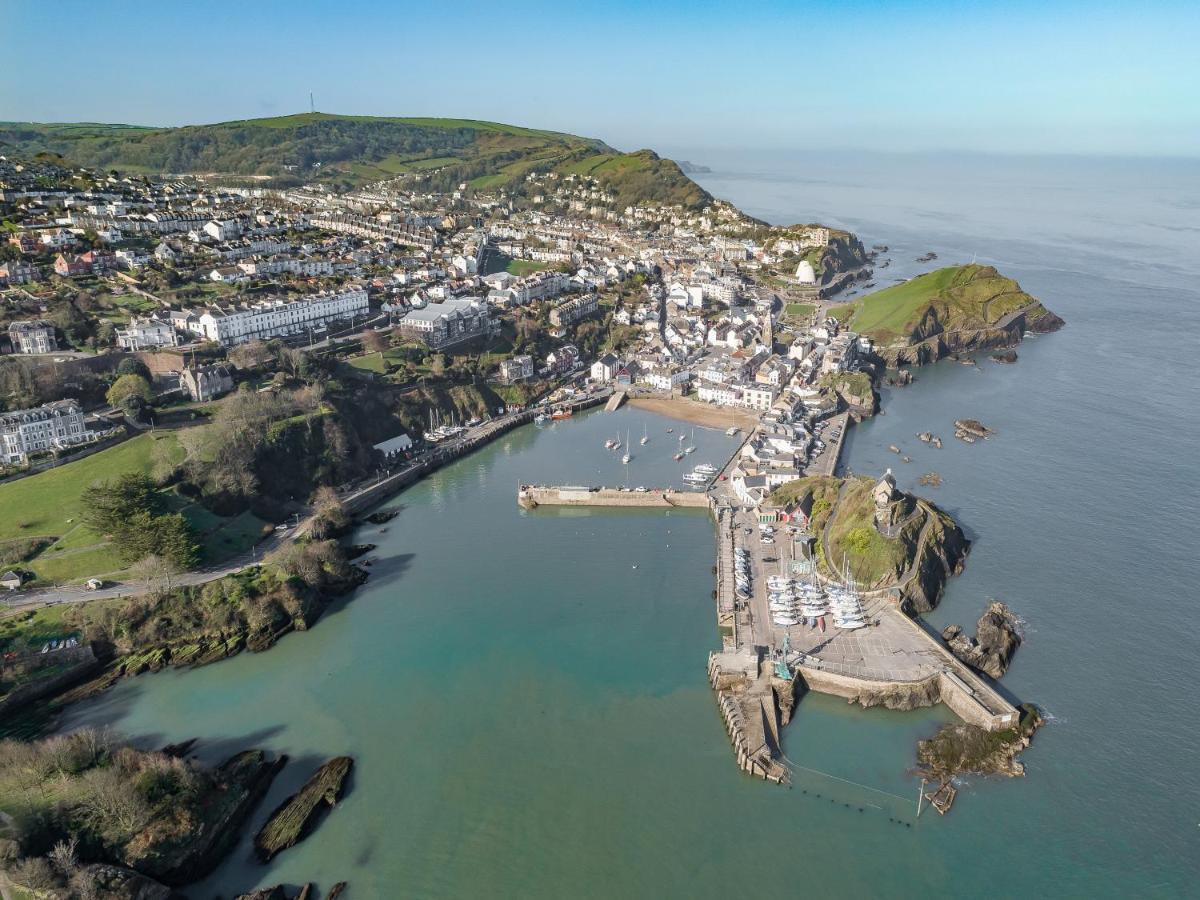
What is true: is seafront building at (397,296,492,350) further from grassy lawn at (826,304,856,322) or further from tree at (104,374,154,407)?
grassy lawn at (826,304,856,322)

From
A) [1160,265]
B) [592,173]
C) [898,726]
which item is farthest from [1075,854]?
[592,173]

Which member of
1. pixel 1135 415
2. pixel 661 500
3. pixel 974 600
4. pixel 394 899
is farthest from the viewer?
pixel 1135 415

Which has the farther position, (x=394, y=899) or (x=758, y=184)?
(x=758, y=184)

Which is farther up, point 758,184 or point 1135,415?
point 758,184

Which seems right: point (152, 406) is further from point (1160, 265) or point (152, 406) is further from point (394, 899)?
point (1160, 265)

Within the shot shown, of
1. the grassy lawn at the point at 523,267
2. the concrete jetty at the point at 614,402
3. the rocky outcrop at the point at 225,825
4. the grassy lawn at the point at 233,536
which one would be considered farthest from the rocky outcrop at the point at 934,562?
the grassy lawn at the point at 523,267

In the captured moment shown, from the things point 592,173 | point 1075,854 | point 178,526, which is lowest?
point 1075,854

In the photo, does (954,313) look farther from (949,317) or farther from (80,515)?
(80,515)

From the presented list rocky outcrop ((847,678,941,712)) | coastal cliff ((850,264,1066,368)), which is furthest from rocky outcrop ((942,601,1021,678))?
coastal cliff ((850,264,1066,368))
